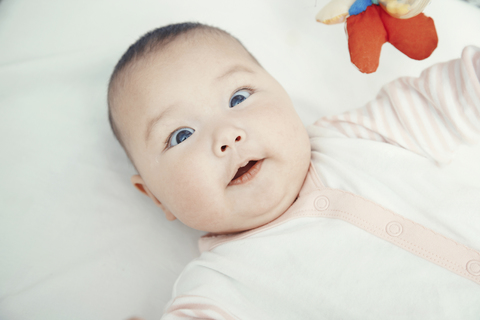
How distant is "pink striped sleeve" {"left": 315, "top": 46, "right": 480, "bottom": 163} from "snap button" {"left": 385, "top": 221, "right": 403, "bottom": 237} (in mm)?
249

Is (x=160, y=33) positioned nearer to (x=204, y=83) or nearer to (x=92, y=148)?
(x=204, y=83)

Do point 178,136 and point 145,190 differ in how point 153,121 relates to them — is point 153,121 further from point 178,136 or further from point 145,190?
point 145,190

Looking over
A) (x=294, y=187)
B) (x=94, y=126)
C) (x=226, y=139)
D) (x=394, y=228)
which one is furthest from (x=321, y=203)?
(x=94, y=126)

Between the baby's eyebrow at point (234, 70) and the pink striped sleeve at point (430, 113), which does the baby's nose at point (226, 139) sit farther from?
the pink striped sleeve at point (430, 113)

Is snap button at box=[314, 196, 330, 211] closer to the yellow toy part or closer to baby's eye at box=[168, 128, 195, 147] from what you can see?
baby's eye at box=[168, 128, 195, 147]

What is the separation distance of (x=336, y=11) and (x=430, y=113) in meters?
0.39

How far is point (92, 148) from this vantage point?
1.28 m

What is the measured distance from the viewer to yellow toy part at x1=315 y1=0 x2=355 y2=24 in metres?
0.98

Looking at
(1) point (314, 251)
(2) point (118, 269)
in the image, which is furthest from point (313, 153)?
(2) point (118, 269)

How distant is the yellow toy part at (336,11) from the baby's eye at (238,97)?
0.99 feet

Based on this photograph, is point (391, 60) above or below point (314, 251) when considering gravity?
above

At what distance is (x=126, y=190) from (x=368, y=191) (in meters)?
0.80

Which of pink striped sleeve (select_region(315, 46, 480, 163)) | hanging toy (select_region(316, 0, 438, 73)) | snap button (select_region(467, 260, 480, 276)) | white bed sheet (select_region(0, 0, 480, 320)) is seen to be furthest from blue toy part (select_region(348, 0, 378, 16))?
snap button (select_region(467, 260, 480, 276))

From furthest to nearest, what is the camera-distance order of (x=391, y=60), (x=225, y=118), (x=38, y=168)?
(x=391, y=60) → (x=38, y=168) → (x=225, y=118)
